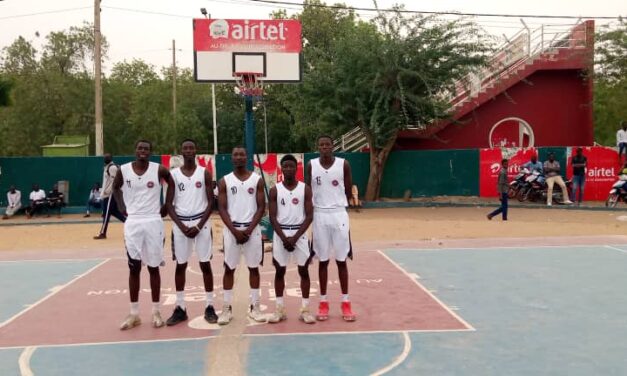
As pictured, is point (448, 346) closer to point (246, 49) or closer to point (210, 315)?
point (210, 315)

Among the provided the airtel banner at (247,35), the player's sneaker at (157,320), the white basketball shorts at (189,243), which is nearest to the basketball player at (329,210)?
the white basketball shorts at (189,243)

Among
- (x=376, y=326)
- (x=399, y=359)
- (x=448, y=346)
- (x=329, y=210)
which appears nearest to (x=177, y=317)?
(x=329, y=210)

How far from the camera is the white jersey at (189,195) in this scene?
22.5ft

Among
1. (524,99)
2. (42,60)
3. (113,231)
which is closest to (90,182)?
(113,231)

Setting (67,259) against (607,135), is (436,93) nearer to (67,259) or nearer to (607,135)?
(67,259)

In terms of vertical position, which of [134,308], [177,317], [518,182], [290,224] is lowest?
[177,317]

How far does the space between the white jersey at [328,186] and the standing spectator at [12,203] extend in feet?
59.7

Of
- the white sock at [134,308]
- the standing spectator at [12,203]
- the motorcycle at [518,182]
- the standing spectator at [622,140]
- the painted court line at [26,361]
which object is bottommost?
the painted court line at [26,361]

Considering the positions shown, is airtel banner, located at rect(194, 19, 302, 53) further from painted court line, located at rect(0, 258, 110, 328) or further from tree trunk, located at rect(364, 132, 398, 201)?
tree trunk, located at rect(364, 132, 398, 201)

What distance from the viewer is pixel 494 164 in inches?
914

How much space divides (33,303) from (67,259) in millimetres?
3926

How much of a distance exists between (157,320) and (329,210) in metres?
2.31

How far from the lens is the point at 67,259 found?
471 inches

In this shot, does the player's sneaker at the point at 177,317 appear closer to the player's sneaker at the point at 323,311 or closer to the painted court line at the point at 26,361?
the painted court line at the point at 26,361
